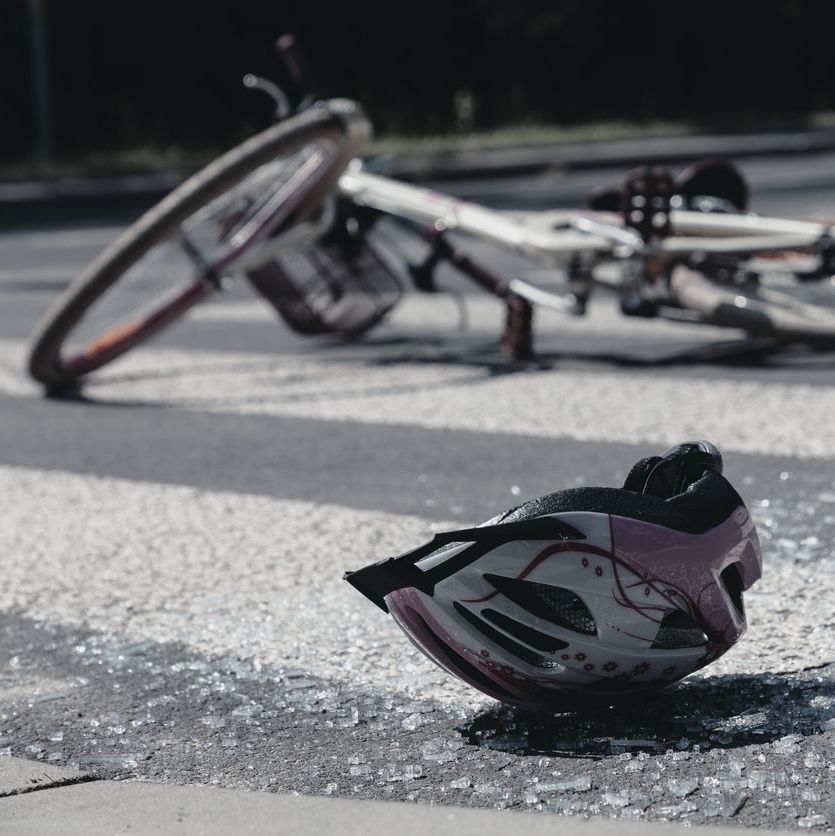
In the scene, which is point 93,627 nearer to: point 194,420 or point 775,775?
point 775,775

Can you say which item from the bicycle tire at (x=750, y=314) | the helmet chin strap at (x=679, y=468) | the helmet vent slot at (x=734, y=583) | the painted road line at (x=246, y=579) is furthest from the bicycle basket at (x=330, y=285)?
the helmet vent slot at (x=734, y=583)

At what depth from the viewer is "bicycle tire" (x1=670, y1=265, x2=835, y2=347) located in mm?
5480

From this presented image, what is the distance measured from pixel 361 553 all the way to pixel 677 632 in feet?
3.58

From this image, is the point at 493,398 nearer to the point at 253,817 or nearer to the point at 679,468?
the point at 679,468

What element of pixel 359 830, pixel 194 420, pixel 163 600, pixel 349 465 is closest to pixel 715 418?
pixel 349 465

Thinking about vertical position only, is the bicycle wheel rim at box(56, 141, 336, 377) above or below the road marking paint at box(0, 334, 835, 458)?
above

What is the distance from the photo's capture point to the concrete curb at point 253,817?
7.12 feet

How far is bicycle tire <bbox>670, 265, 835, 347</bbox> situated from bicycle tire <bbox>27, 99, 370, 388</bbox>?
1250mm

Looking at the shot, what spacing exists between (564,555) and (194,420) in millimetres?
2788

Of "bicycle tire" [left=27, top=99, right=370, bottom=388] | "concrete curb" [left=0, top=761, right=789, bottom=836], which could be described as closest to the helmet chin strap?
"concrete curb" [left=0, top=761, right=789, bottom=836]

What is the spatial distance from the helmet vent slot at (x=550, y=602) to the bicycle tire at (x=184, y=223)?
10.4 feet

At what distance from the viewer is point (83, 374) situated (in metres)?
5.71

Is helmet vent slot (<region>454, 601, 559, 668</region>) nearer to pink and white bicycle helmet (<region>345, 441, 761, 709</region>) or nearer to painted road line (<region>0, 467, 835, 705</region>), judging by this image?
pink and white bicycle helmet (<region>345, 441, 761, 709</region>)

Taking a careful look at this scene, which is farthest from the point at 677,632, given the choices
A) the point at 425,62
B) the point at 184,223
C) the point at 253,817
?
the point at 425,62
